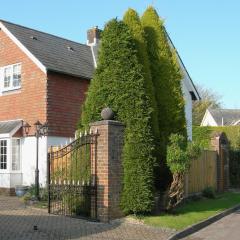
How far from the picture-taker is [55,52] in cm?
2361

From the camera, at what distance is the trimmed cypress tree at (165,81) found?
48.4ft

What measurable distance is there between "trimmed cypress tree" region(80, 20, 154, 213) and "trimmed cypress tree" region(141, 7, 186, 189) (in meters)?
1.25

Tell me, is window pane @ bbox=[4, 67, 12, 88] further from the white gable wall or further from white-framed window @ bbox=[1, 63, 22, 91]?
the white gable wall

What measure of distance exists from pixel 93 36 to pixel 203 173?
11.9m

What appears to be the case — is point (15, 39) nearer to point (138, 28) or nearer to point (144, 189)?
point (138, 28)

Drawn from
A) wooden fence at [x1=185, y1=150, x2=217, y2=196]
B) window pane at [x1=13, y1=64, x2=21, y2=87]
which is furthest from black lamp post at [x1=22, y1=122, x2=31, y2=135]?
wooden fence at [x1=185, y1=150, x2=217, y2=196]

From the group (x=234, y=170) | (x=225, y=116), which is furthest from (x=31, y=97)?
(x=225, y=116)

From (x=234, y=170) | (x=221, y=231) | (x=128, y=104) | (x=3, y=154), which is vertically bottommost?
(x=221, y=231)

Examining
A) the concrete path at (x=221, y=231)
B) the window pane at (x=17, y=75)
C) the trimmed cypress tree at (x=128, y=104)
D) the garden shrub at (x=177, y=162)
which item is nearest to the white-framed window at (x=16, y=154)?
the window pane at (x=17, y=75)

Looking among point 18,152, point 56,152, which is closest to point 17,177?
point 18,152

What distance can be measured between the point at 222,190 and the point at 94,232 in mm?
13831

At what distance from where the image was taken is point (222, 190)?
79.1 ft

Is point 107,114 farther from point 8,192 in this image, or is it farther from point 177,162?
point 8,192

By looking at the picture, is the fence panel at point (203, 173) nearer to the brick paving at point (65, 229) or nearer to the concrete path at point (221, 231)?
the concrete path at point (221, 231)
